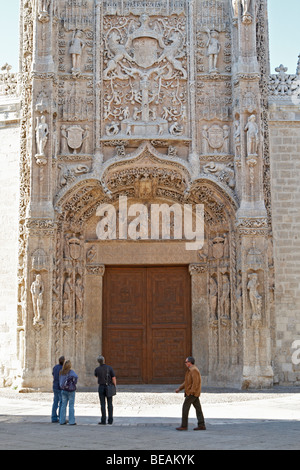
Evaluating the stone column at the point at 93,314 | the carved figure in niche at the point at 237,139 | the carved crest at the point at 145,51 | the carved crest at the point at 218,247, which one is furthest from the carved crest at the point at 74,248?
the carved crest at the point at 145,51

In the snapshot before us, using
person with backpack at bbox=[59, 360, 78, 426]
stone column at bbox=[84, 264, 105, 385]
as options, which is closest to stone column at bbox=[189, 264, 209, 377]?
stone column at bbox=[84, 264, 105, 385]

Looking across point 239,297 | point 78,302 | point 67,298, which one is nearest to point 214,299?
point 239,297

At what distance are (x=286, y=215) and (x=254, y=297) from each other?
2.71 meters

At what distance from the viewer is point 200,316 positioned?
1725 centimetres

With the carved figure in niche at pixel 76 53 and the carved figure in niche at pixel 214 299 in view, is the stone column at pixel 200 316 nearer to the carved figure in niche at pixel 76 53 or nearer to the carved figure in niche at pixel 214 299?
the carved figure in niche at pixel 214 299

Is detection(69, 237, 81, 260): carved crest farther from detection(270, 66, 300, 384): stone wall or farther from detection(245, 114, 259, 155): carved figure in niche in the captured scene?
detection(270, 66, 300, 384): stone wall

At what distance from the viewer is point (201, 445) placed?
7.71 meters

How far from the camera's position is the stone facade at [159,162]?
16359 millimetres

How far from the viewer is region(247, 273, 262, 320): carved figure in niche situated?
51.8 ft

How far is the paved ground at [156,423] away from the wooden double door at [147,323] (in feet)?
5.55

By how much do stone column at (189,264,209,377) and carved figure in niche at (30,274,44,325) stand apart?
4028 mm

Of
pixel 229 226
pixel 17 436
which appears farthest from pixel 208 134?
pixel 17 436

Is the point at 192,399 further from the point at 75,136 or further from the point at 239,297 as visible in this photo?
the point at 75,136

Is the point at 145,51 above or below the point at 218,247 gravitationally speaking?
above
